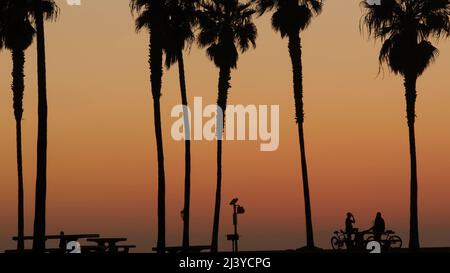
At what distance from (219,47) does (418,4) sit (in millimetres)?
12306

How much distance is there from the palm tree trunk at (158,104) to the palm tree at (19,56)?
6642 millimetres

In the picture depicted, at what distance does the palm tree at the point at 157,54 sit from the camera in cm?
5081

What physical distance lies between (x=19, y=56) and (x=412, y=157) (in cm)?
2315

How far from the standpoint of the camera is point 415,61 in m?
54.3

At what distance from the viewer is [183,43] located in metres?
55.7

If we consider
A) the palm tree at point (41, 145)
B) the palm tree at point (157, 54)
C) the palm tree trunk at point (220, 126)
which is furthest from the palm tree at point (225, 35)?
the palm tree at point (41, 145)

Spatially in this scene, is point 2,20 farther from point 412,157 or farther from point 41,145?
point 412,157

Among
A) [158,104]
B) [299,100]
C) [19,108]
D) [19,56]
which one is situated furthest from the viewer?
[19,108]

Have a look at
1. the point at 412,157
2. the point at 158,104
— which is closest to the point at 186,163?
the point at 158,104

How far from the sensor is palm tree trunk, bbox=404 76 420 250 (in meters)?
53.1

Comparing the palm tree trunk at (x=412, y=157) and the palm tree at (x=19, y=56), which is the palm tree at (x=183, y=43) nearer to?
the palm tree at (x=19, y=56)

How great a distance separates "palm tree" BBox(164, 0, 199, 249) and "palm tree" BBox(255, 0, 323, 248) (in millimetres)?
4459

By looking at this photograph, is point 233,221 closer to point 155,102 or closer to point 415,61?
point 155,102
